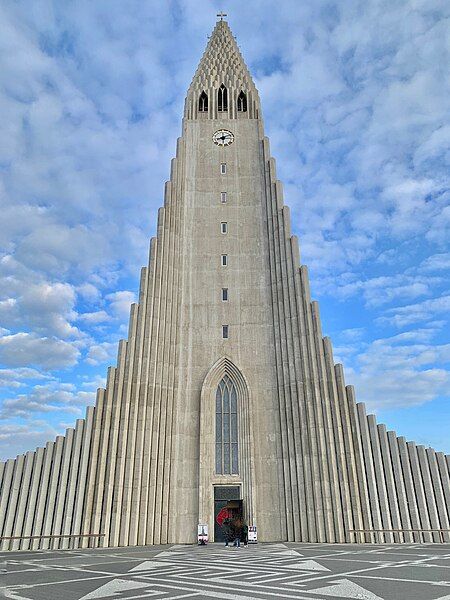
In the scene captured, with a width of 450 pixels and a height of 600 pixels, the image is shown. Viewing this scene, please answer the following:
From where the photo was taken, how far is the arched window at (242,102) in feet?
123

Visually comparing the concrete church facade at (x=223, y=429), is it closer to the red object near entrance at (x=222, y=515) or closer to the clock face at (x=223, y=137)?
the red object near entrance at (x=222, y=515)

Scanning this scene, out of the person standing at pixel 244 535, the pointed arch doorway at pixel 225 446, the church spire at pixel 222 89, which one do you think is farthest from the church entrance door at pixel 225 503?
the church spire at pixel 222 89

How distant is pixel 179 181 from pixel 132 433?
17890 mm

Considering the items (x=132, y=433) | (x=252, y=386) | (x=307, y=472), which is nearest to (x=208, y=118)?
(x=252, y=386)

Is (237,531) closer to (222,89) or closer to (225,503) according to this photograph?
(225,503)

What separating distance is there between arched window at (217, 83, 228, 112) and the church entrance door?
28348mm

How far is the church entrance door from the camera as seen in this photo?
2550 cm

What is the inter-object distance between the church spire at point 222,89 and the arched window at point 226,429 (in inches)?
841

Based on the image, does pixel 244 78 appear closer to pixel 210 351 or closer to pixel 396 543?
pixel 210 351

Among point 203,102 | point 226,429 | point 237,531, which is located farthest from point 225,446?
point 203,102

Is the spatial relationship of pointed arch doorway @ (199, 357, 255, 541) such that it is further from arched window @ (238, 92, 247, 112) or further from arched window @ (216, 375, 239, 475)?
arched window @ (238, 92, 247, 112)

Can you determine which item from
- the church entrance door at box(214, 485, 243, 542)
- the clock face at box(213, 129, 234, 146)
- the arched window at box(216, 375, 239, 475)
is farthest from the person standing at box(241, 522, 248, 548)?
the clock face at box(213, 129, 234, 146)

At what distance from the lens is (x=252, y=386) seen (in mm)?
28172

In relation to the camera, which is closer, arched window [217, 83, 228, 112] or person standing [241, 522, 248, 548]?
person standing [241, 522, 248, 548]
